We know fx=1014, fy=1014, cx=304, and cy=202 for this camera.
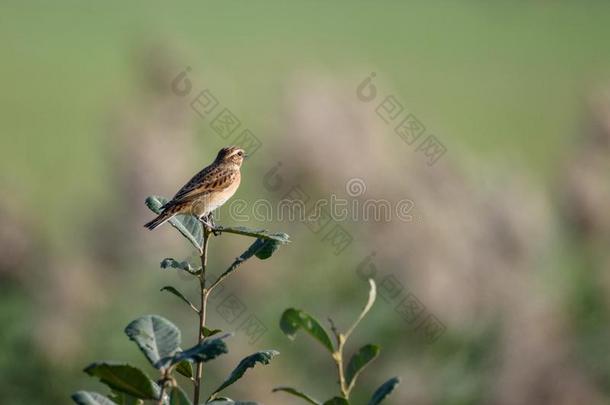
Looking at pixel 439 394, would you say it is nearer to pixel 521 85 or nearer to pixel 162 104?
pixel 162 104

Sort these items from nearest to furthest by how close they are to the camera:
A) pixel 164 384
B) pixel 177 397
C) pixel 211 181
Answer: pixel 164 384 < pixel 177 397 < pixel 211 181

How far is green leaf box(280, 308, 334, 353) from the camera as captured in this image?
199 cm

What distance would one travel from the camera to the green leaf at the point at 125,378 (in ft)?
5.76

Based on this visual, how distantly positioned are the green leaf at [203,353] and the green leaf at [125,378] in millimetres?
52

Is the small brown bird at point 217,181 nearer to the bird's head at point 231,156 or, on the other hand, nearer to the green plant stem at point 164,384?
the bird's head at point 231,156

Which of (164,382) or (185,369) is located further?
(185,369)

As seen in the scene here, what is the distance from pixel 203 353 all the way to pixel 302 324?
0.29 meters

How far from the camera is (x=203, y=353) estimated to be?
1.77 meters

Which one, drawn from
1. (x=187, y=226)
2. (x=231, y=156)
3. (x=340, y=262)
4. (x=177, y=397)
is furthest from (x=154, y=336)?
(x=340, y=262)

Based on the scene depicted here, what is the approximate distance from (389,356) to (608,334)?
Answer: 268 centimetres

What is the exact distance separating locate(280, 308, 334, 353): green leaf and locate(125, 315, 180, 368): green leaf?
214mm

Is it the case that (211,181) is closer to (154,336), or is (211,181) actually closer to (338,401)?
(154,336)

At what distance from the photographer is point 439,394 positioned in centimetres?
1021

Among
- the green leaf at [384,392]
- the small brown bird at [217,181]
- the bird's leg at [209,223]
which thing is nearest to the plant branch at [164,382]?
the green leaf at [384,392]
